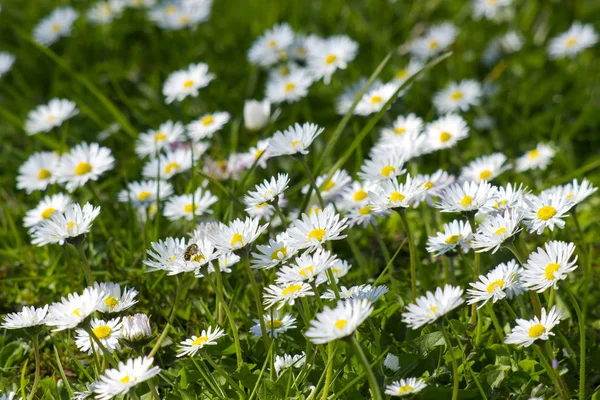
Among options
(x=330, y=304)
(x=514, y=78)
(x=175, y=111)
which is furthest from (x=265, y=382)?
(x=514, y=78)

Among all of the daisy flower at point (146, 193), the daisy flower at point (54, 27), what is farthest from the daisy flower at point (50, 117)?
the daisy flower at point (54, 27)

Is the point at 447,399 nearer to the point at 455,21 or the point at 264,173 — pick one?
the point at 264,173

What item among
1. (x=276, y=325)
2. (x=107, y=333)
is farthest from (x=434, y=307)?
(x=107, y=333)

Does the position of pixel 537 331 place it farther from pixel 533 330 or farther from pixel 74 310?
pixel 74 310

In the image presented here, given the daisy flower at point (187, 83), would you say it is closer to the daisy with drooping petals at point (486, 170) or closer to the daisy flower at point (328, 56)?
the daisy flower at point (328, 56)

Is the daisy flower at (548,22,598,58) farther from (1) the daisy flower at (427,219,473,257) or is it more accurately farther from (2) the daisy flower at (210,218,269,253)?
(2) the daisy flower at (210,218,269,253)
